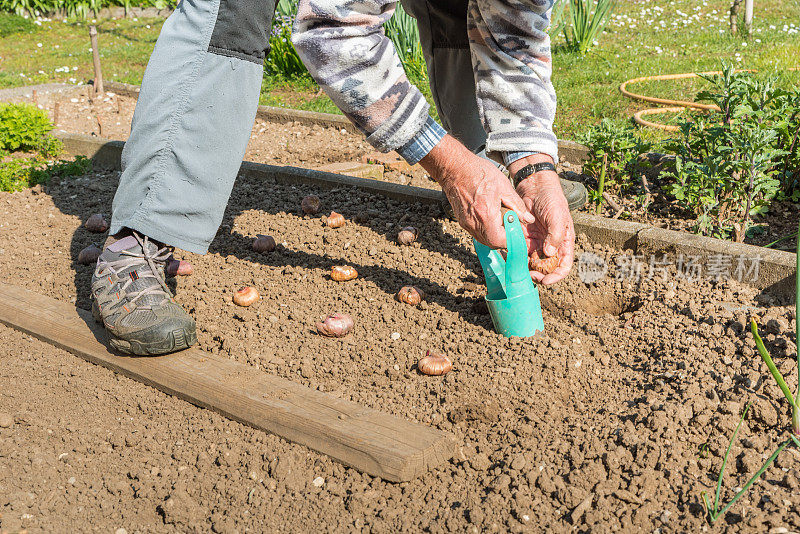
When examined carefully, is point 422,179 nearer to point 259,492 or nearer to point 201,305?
point 201,305

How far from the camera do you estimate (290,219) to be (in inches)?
121

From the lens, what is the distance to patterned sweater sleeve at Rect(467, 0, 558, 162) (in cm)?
205

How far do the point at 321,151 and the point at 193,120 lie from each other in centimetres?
216

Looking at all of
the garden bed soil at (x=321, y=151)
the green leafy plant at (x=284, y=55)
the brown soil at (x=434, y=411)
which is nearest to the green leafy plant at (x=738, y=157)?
the garden bed soil at (x=321, y=151)

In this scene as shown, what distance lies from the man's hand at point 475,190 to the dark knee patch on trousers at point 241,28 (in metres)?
0.71

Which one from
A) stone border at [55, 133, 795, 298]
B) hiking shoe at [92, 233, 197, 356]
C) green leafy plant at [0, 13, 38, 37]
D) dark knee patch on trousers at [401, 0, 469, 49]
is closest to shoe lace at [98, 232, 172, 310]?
hiking shoe at [92, 233, 197, 356]

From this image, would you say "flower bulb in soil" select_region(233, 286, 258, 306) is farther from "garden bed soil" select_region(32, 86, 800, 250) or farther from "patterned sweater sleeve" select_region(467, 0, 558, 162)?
"garden bed soil" select_region(32, 86, 800, 250)

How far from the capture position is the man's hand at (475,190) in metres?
1.69

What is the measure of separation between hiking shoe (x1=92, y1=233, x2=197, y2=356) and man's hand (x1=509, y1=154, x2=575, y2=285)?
1072 mm

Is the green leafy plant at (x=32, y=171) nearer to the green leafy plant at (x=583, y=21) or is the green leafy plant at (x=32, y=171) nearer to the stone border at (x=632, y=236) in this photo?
the stone border at (x=632, y=236)

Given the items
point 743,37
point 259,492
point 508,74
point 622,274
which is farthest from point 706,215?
point 743,37

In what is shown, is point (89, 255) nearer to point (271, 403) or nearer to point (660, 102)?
point (271, 403)

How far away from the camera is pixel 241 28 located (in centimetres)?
204

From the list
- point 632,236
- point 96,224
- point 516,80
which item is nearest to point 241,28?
point 516,80
